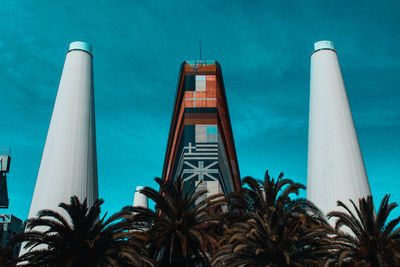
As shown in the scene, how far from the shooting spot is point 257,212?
2522 cm

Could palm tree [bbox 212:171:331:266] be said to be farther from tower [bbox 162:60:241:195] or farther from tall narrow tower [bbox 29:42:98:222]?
tower [bbox 162:60:241:195]

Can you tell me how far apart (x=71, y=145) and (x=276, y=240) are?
1368 cm

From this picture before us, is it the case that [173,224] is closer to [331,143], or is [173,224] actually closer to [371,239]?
[371,239]

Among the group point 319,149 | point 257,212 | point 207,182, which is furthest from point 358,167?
point 207,182

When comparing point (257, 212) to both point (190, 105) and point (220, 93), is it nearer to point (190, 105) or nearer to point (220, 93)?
point (190, 105)

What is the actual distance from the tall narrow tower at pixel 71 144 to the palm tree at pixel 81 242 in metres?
3.72

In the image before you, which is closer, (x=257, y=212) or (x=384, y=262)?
(x=384, y=262)

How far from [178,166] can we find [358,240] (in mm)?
39071

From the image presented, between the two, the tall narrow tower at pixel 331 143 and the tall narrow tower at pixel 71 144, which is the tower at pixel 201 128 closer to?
the tall narrow tower at pixel 331 143

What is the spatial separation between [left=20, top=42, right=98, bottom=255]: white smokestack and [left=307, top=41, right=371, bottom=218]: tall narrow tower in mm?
16020

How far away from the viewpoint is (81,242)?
68.7 feet

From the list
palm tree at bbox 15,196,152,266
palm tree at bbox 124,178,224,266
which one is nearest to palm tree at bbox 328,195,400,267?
palm tree at bbox 124,178,224,266

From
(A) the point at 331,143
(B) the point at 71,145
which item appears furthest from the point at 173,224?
(A) the point at 331,143

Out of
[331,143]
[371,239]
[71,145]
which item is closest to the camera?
[371,239]
